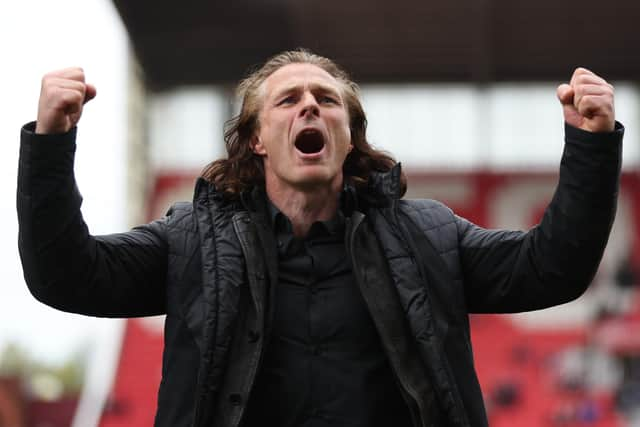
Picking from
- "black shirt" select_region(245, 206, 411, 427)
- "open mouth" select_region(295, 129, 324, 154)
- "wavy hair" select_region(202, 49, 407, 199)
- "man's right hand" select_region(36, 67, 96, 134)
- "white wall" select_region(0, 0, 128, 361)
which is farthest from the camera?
"white wall" select_region(0, 0, 128, 361)

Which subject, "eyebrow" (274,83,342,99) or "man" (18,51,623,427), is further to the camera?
"eyebrow" (274,83,342,99)

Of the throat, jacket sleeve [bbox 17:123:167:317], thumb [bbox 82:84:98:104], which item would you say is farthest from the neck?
thumb [bbox 82:84:98:104]

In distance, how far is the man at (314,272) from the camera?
7.02 ft

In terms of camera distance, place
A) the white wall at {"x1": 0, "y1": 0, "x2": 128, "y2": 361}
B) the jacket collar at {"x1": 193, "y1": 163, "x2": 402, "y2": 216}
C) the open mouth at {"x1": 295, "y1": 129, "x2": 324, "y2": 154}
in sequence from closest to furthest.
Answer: the jacket collar at {"x1": 193, "y1": 163, "x2": 402, "y2": 216} < the open mouth at {"x1": 295, "y1": 129, "x2": 324, "y2": 154} < the white wall at {"x1": 0, "y1": 0, "x2": 128, "y2": 361}

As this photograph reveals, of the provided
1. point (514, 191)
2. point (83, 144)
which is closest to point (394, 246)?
point (83, 144)

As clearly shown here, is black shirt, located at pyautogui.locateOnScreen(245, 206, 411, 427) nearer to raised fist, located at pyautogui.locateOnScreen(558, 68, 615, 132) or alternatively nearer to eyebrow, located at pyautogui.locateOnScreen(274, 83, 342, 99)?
eyebrow, located at pyautogui.locateOnScreen(274, 83, 342, 99)

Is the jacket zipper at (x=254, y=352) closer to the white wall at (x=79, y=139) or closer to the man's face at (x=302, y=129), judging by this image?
the man's face at (x=302, y=129)

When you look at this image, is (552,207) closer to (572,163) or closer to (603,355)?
(572,163)

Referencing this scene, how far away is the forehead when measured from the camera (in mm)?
2607

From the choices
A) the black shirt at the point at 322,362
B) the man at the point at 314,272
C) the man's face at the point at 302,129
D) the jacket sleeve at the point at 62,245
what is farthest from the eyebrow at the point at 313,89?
the jacket sleeve at the point at 62,245

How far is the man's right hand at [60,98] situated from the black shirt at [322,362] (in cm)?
54

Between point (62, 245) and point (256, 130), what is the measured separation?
28.1 inches

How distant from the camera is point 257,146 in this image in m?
2.69

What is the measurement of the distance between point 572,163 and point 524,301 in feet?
0.99
